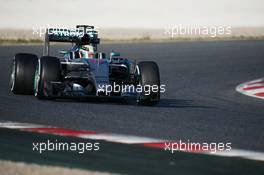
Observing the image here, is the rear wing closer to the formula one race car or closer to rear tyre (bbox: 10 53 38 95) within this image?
the formula one race car

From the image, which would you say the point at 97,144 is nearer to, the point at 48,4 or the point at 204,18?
the point at 204,18

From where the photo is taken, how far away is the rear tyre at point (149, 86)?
13.5 meters

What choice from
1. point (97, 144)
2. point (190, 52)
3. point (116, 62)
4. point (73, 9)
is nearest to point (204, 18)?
point (73, 9)

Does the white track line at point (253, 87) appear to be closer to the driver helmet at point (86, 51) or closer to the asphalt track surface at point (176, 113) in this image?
the asphalt track surface at point (176, 113)

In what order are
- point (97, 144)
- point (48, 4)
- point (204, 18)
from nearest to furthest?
1. point (97, 144)
2. point (204, 18)
3. point (48, 4)

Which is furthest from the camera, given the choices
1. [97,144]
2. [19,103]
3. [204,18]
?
[204,18]

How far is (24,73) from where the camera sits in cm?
1436

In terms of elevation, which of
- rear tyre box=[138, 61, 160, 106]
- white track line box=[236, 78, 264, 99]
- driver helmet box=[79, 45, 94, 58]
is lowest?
white track line box=[236, 78, 264, 99]

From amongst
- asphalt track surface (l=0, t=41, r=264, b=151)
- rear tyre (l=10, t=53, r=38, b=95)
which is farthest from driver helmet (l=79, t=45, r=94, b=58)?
asphalt track surface (l=0, t=41, r=264, b=151)

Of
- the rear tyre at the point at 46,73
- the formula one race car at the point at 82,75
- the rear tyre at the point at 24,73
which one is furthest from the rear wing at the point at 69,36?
the rear tyre at the point at 46,73

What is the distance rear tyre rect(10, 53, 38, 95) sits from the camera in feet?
47.0

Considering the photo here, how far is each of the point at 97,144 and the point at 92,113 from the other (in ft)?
9.64

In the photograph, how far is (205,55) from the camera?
2956cm

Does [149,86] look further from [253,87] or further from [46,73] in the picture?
[253,87]
